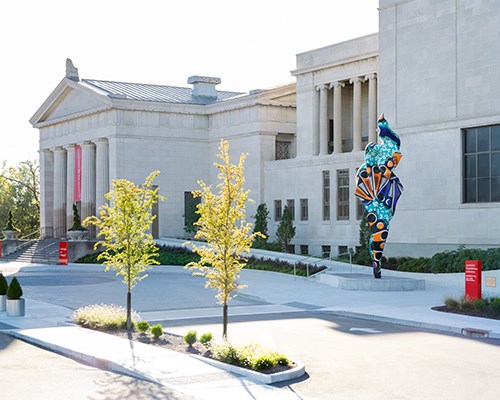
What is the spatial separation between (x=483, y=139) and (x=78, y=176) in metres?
33.6

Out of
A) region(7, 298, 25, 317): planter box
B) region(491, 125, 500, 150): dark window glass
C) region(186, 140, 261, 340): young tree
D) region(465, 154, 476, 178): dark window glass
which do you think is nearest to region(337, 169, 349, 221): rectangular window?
region(465, 154, 476, 178): dark window glass

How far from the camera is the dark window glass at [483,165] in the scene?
121 ft

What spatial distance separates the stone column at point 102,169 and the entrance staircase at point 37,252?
14.9 feet

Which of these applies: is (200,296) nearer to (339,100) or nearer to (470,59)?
(470,59)

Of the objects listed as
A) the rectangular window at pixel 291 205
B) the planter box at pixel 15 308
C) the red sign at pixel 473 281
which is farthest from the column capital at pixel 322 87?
the planter box at pixel 15 308

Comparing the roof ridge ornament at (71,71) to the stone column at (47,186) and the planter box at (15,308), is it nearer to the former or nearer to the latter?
the stone column at (47,186)

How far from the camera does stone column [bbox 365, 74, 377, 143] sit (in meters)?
45.6

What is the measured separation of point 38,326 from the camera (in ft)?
71.5

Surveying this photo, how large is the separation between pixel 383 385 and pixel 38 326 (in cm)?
1072

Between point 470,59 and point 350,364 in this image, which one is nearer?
point 350,364

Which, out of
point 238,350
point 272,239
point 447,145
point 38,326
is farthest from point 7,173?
point 238,350

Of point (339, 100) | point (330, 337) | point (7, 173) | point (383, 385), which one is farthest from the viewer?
point (7, 173)

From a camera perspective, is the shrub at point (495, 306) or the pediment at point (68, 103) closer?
the shrub at point (495, 306)

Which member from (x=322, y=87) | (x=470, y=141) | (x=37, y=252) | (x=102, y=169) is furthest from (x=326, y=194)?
(x=37, y=252)
